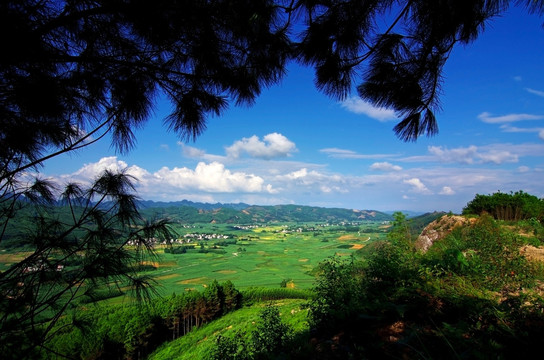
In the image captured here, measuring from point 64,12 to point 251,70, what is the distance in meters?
1.70

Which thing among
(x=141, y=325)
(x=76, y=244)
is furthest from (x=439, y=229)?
(x=141, y=325)

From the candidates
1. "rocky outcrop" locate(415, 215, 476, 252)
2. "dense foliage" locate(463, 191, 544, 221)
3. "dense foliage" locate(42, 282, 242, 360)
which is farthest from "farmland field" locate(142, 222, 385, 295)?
"dense foliage" locate(463, 191, 544, 221)

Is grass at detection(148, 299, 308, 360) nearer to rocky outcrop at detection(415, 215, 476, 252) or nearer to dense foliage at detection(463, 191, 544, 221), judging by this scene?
rocky outcrop at detection(415, 215, 476, 252)

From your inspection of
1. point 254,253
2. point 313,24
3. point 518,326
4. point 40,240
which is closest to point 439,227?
point 518,326

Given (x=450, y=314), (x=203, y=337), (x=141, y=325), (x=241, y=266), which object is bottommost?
(x=241, y=266)

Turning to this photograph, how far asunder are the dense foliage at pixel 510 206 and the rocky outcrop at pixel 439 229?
3.00ft

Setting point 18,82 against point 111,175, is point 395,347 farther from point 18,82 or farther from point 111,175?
point 18,82

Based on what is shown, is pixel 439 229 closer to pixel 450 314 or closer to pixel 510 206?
pixel 510 206

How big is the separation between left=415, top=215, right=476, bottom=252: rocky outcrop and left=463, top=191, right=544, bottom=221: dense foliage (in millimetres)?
913

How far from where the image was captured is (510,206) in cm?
1012

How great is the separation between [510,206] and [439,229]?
3.12 metres

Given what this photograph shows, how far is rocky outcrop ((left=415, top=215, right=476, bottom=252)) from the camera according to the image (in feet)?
30.7

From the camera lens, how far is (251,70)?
283 cm

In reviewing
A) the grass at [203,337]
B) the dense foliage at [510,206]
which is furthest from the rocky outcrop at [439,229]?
the grass at [203,337]
